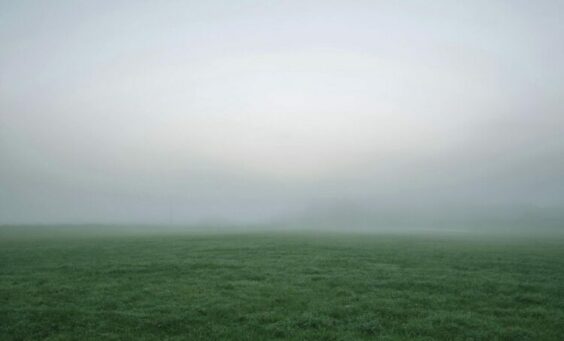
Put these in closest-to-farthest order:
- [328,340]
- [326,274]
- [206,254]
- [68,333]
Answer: [328,340]
[68,333]
[326,274]
[206,254]

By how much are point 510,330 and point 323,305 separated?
8766 millimetres

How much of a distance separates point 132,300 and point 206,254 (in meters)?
18.2

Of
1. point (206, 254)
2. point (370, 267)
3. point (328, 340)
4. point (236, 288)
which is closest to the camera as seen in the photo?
point (328, 340)

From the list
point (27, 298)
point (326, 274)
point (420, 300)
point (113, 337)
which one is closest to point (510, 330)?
point (420, 300)

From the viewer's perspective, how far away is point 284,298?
23.3 meters

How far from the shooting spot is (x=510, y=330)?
59.3 ft

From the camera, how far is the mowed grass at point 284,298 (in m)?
18.5

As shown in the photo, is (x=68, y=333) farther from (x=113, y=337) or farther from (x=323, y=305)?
(x=323, y=305)

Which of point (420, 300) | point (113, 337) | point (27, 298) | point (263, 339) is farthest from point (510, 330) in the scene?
point (27, 298)

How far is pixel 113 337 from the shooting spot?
17.9m

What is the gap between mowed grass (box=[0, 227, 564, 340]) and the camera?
60.8ft

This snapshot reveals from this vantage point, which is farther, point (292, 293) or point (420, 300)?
point (292, 293)

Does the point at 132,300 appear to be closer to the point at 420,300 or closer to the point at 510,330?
the point at 420,300

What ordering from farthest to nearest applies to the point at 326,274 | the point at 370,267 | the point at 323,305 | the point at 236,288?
1. the point at 370,267
2. the point at 326,274
3. the point at 236,288
4. the point at 323,305
